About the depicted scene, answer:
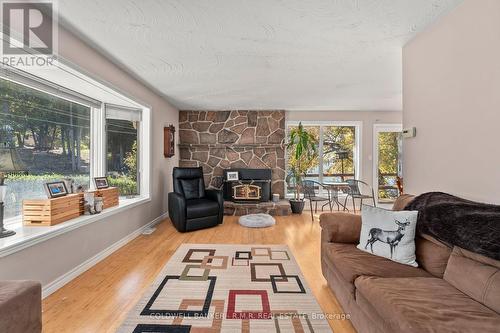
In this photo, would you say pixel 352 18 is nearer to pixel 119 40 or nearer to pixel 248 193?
pixel 119 40

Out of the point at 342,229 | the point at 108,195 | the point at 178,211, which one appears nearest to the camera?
the point at 342,229

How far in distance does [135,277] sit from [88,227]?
78 cm

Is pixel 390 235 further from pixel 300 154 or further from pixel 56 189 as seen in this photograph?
pixel 300 154

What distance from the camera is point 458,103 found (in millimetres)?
1880

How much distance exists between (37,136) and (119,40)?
137 cm

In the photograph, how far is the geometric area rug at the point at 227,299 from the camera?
1713 mm

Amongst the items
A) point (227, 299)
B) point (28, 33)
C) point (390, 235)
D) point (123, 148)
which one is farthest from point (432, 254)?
point (123, 148)

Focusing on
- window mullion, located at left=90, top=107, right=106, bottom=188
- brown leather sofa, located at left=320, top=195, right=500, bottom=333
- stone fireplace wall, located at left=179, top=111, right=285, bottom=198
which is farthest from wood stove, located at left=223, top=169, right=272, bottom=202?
brown leather sofa, located at left=320, top=195, right=500, bottom=333

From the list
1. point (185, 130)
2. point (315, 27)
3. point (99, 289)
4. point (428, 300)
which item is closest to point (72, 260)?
point (99, 289)

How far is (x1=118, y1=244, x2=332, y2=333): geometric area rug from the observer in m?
1.71

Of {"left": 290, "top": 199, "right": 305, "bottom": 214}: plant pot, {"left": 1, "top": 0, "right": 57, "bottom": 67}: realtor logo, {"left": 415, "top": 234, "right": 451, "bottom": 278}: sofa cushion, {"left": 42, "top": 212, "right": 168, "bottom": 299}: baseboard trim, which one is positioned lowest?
{"left": 42, "top": 212, "right": 168, "bottom": 299}: baseboard trim

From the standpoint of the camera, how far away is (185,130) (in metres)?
5.69

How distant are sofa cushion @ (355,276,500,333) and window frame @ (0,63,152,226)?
119 inches

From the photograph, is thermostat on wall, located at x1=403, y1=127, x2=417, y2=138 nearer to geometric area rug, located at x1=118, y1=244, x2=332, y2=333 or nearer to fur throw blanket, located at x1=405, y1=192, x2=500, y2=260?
fur throw blanket, located at x1=405, y1=192, x2=500, y2=260
